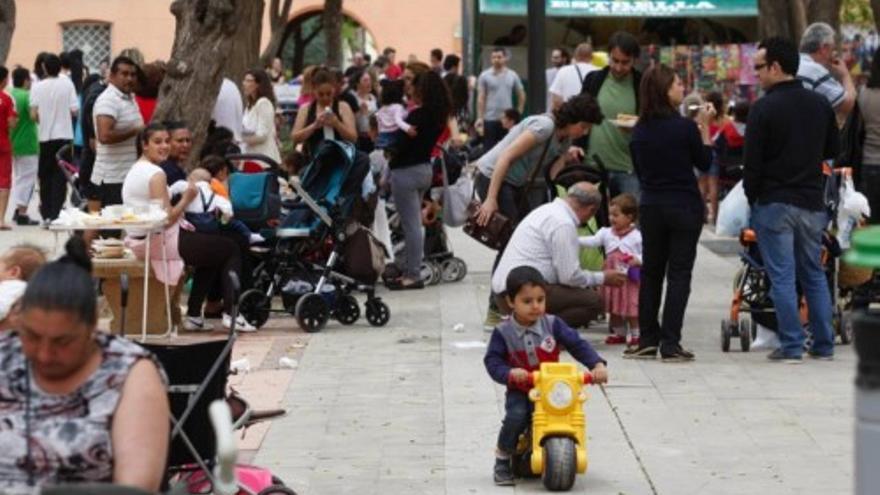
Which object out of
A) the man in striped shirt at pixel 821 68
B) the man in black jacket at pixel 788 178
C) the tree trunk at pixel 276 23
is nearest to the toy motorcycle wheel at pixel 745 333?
the man in black jacket at pixel 788 178

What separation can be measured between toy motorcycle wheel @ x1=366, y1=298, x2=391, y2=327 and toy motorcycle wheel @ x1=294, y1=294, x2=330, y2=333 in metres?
0.43

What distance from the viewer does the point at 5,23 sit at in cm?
2391

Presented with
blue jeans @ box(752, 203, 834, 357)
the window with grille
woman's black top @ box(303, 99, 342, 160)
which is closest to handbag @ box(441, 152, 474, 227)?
woman's black top @ box(303, 99, 342, 160)

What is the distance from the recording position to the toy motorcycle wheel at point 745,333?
13430mm

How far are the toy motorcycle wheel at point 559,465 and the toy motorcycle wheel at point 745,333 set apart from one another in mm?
4416

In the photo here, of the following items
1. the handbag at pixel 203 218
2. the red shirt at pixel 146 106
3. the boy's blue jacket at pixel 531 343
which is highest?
the red shirt at pixel 146 106

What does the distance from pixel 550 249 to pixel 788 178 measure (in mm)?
1416

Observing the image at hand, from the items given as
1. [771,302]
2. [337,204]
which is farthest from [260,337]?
[771,302]

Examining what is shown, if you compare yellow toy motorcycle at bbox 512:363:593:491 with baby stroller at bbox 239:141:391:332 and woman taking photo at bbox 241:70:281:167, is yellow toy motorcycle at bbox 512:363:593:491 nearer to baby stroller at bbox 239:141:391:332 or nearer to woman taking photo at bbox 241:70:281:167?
baby stroller at bbox 239:141:391:332

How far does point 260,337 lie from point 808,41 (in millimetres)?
3968

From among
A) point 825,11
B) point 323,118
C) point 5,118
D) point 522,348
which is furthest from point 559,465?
point 5,118

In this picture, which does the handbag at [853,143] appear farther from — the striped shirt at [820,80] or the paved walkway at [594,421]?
the paved walkway at [594,421]

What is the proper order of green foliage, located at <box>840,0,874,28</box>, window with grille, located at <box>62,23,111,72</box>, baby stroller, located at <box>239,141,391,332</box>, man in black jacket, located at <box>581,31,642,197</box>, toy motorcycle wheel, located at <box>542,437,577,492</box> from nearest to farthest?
1. toy motorcycle wheel, located at <box>542,437,577,492</box>
2. baby stroller, located at <box>239,141,391,332</box>
3. man in black jacket, located at <box>581,31,642,197</box>
4. green foliage, located at <box>840,0,874,28</box>
5. window with grille, located at <box>62,23,111,72</box>

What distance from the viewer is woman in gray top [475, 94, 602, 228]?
46.5 feet
